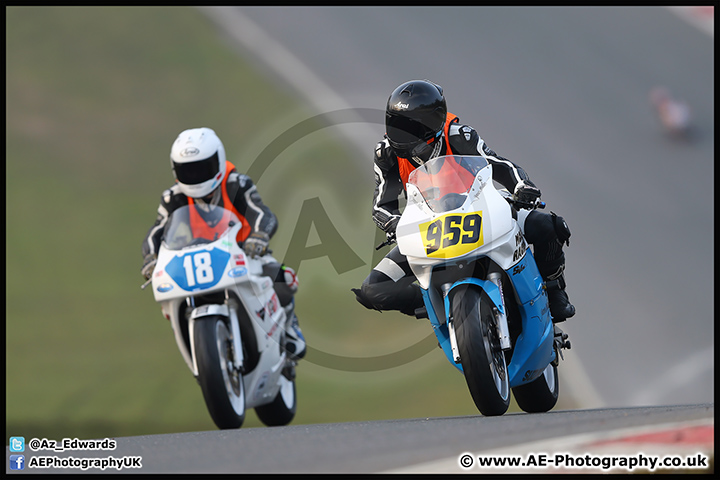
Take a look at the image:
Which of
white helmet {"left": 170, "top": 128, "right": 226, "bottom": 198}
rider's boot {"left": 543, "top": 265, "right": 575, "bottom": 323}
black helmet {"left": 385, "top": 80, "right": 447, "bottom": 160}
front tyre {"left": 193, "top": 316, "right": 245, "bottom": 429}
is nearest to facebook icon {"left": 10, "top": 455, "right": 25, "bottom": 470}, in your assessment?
front tyre {"left": 193, "top": 316, "right": 245, "bottom": 429}

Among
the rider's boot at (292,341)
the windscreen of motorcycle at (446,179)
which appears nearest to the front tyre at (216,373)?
the rider's boot at (292,341)

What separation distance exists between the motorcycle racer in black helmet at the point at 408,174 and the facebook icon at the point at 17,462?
2.28 metres

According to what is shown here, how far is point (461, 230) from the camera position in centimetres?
550

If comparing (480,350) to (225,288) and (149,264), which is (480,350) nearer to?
(225,288)

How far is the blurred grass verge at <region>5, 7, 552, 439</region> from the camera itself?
11.8 meters

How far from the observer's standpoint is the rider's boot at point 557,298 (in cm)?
646

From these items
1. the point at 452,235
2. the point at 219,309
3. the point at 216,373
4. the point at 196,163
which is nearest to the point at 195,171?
the point at 196,163

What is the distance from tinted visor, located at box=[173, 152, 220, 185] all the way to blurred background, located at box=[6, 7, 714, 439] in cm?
114

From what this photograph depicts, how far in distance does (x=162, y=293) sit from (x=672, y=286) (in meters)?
9.04

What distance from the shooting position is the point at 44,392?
1245 centimetres

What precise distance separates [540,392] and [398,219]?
1.68 meters

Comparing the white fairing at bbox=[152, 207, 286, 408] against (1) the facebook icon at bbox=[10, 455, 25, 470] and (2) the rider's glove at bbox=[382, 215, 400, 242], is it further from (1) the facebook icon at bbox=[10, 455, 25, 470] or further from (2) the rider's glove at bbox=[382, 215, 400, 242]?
(1) the facebook icon at bbox=[10, 455, 25, 470]
